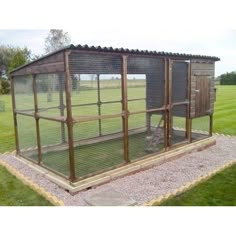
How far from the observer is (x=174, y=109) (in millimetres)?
5566

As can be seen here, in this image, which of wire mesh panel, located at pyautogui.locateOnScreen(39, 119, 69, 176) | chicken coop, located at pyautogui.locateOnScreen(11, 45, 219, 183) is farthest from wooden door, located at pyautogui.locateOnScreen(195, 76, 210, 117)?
wire mesh panel, located at pyautogui.locateOnScreen(39, 119, 69, 176)

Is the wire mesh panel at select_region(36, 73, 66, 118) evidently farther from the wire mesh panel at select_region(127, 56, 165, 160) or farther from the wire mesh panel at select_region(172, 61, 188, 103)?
the wire mesh panel at select_region(172, 61, 188, 103)

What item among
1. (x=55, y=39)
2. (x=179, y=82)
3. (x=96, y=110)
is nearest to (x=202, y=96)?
(x=179, y=82)

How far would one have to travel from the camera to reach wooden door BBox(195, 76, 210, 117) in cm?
571

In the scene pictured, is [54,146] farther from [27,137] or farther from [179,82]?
[179,82]

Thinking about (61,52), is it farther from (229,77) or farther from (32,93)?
(229,77)

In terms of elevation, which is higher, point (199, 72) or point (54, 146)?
point (199, 72)

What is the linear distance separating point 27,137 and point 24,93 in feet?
2.92

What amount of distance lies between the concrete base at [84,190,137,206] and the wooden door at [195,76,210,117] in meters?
2.91

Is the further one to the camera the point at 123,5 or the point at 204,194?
the point at 123,5

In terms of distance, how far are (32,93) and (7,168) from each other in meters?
1.45

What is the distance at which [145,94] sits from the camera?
575 cm

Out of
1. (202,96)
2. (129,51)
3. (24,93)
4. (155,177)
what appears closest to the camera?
(129,51)

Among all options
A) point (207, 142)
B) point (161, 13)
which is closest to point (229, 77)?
point (207, 142)
